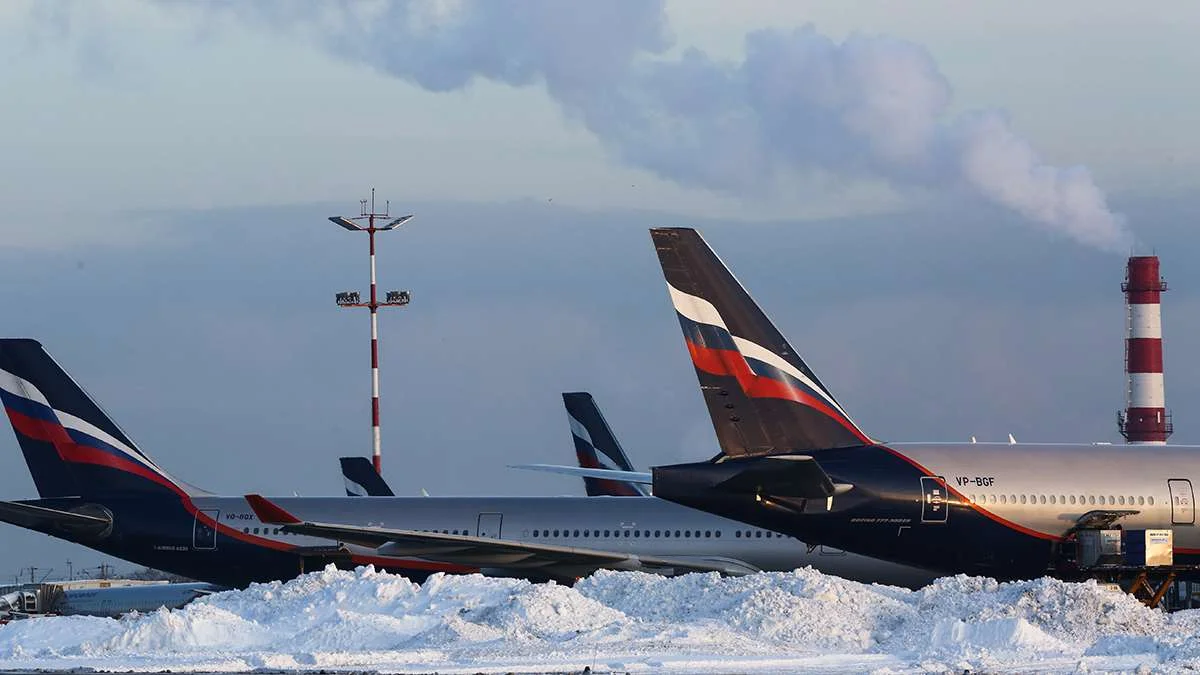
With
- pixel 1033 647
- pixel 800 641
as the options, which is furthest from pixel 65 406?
pixel 1033 647

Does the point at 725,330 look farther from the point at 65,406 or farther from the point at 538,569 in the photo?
the point at 65,406

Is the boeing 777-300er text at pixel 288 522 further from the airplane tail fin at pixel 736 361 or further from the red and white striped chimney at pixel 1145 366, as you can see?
the red and white striped chimney at pixel 1145 366

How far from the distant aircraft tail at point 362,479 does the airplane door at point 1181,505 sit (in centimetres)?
3274

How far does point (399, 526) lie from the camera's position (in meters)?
46.3

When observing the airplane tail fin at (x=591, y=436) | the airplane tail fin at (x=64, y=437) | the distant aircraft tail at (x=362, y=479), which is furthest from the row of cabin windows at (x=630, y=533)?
the airplane tail fin at (x=591, y=436)

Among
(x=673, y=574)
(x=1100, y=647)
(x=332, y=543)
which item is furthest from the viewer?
(x=332, y=543)

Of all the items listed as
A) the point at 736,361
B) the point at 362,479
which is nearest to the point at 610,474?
the point at 736,361

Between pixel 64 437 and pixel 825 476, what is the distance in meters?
23.2

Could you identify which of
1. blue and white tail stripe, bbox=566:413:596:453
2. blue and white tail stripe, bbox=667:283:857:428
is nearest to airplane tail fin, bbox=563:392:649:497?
blue and white tail stripe, bbox=566:413:596:453

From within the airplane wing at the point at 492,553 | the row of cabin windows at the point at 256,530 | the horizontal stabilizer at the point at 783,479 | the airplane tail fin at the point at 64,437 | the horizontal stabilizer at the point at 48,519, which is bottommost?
the airplane wing at the point at 492,553

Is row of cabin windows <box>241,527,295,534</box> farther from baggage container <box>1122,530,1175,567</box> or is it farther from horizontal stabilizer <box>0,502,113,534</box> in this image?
baggage container <box>1122,530,1175,567</box>

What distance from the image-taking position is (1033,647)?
2914cm

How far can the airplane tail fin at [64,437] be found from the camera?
48.3 metres

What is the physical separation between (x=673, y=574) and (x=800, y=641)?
12495 mm
